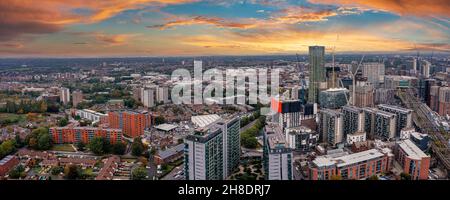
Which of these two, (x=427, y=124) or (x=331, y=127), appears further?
(x=331, y=127)

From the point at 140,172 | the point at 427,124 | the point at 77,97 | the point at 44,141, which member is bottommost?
the point at 140,172

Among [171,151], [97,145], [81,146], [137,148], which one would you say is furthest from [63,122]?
[171,151]

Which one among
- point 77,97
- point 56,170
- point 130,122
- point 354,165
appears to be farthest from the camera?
point 77,97

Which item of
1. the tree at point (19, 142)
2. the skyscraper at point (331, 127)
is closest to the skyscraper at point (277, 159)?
the skyscraper at point (331, 127)

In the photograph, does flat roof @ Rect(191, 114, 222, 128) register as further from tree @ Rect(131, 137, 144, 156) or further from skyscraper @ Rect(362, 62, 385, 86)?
skyscraper @ Rect(362, 62, 385, 86)

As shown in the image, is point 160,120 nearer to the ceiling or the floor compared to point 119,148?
nearer to the ceiling

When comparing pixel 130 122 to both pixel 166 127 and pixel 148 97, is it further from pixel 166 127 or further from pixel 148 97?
pixel 148 97

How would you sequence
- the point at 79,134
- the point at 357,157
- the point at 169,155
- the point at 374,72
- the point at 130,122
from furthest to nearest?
the point at 374,72, the point at 130,122, the point at 79,134, the point at 169,155, the point at 357,157
